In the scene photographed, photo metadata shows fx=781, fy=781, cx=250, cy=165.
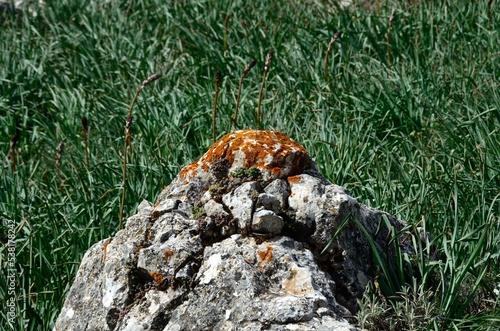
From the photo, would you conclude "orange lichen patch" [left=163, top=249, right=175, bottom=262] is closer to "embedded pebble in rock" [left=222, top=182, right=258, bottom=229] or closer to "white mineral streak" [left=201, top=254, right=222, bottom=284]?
"white mineral streak" [left=201, top=254, right=222, bottom=284]

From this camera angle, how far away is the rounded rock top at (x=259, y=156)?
9.62 ft

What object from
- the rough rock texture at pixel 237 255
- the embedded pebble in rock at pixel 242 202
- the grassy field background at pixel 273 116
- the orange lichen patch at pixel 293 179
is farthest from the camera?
the grassy field background at pixel 273 116

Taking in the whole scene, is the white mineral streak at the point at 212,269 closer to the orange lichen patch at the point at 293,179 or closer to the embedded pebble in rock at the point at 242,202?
the embedded pebble in rock at the point at 242,202

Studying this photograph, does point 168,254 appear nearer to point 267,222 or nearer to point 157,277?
point 157,277

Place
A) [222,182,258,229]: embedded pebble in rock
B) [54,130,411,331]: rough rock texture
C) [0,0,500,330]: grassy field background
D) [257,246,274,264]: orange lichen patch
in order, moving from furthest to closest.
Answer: [0,0,500,330]: grassy field background
[222,182,258,229]: embedded pebble in rock
[257,246,274,264]: orange lichen patch
[54,130,411,331]: rough rock texture

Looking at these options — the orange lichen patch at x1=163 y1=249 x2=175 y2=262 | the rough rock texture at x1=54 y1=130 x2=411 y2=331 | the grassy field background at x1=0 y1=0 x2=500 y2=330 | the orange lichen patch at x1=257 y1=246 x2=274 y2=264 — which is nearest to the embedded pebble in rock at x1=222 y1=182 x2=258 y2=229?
the rough rock texture at x1=54 y1=130 x2=411 y2=331

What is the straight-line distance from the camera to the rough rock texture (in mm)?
2547

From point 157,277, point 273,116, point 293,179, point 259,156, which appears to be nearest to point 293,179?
point 293,179

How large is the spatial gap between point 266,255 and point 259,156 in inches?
17.1

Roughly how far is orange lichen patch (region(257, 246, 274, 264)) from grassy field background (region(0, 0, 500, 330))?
1.21ft

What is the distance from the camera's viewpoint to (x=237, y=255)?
266 centimetres


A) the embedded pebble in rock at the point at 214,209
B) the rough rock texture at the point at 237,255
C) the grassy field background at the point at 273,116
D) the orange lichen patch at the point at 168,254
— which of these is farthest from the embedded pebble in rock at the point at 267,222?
the grassy field background at the point at 273,116

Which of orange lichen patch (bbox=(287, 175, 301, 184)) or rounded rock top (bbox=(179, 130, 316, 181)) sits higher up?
A: rounded rock top (bbox=(179, 130, 316, 181))

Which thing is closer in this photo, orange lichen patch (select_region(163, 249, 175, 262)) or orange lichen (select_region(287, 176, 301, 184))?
orange lichen patch (select_region(163, 249, 175, 262))
